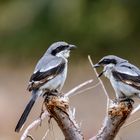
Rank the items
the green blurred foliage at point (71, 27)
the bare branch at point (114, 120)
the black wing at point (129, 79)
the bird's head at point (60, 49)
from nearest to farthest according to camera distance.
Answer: the bare branch at point (114, 120)
the black wing at point (129, 79)
the bird's head at point (60, 49)
the green blurred foliage at point (71, 27)

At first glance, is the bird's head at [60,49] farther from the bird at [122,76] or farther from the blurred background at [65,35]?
the blurred background at [65,35]

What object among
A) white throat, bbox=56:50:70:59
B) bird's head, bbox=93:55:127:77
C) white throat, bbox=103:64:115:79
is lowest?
white throat, bbox=103:64:115:79

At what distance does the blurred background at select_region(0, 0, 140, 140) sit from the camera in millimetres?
13930

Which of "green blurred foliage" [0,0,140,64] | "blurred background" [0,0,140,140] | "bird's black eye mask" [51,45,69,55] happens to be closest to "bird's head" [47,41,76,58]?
"bird's black eye mask" [51,45,69,55]

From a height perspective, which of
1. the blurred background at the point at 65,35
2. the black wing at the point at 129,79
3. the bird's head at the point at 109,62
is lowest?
the blurred background at the point at 65,35

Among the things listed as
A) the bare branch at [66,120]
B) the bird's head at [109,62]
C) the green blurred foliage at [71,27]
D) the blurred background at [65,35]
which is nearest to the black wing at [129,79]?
the bird's head at [109,62]

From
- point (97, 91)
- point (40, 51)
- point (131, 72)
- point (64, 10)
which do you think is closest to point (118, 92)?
point (131, 72)

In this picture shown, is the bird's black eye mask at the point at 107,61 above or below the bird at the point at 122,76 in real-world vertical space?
above

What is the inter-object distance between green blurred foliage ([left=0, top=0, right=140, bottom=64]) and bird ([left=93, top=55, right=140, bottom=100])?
27.3 ft

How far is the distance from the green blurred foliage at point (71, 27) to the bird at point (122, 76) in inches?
328

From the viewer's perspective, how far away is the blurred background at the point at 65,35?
13930 millimetres

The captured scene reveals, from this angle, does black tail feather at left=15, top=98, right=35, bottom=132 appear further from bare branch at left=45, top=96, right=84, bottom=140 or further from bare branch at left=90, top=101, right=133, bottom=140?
bare branch at left=90, top=101, right=133, bottom=140

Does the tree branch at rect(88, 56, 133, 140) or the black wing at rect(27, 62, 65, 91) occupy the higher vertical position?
the black wing at rect(27, 62, 65, 91)

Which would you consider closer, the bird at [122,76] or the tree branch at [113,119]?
the tree branch at [113,119]
